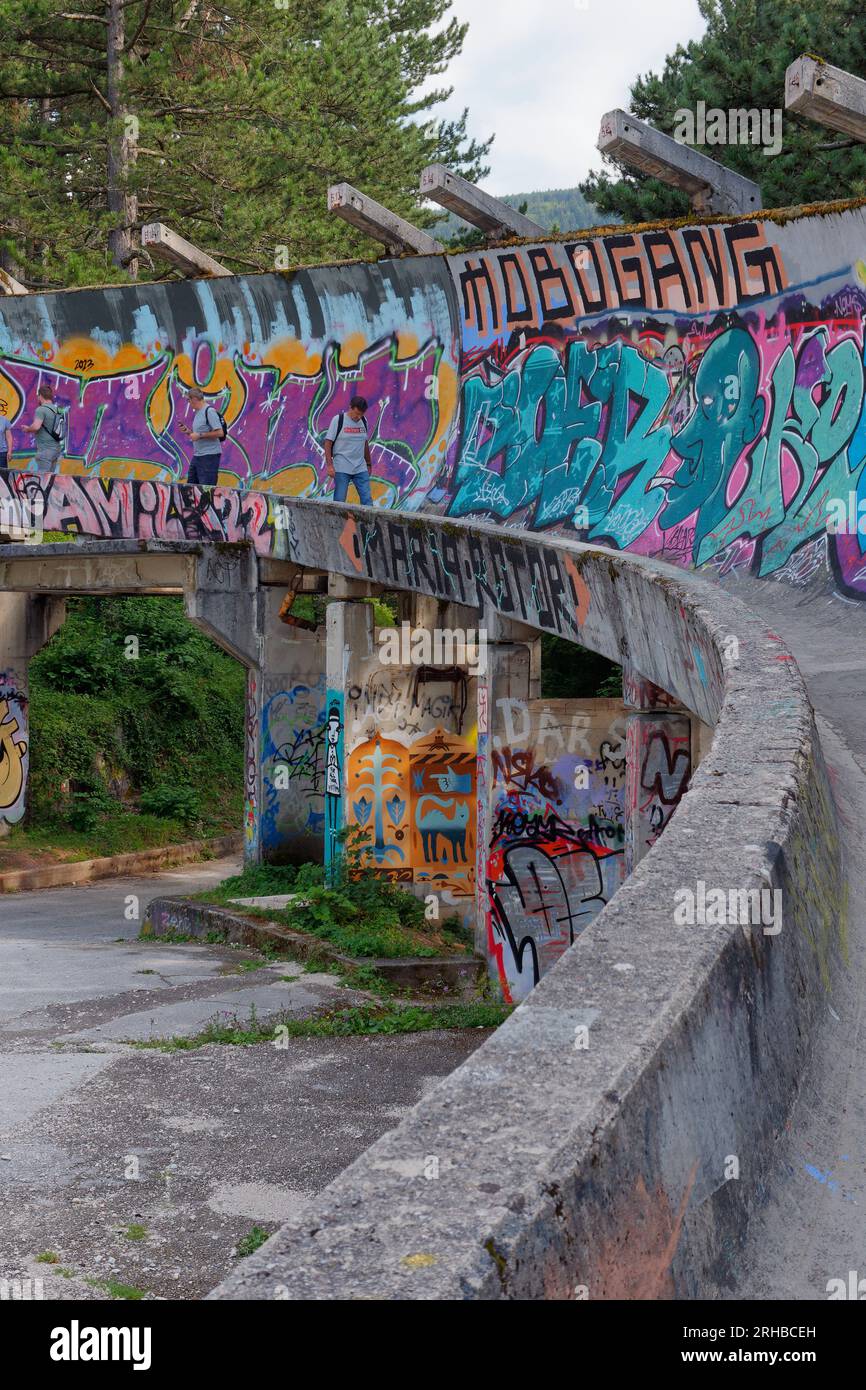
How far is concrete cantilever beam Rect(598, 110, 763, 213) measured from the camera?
16.7 m

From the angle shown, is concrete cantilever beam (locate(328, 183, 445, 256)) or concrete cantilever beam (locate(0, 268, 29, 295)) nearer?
concrete cantilever beam (locate(328, 183, 445, 256))

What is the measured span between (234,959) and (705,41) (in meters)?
19.3

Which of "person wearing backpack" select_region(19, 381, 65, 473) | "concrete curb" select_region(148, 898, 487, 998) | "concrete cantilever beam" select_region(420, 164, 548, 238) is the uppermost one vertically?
"concrete cantilever beam" select_region(420, 164, 548, 238)

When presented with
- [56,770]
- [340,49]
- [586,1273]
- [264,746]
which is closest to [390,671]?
[264,746]

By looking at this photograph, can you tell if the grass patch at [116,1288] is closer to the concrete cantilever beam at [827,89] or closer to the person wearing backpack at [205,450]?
the concrete cantilever beam at [827,89]

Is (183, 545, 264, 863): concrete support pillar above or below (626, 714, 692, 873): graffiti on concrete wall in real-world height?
above

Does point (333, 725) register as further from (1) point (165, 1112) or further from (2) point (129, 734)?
(2) point (129, 734)

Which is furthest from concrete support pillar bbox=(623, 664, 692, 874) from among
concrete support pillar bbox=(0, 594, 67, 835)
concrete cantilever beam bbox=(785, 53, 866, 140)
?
concrete support pillar bbox=(0, 594, 67, 835)

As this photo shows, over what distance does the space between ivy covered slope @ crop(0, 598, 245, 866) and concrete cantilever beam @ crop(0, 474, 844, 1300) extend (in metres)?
20.5

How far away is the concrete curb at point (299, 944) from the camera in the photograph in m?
14.1

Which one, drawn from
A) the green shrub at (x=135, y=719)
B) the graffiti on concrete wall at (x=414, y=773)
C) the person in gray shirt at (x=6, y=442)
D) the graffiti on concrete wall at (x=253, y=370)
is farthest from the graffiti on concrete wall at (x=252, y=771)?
the person in gray shirt at (x=6, y=442)

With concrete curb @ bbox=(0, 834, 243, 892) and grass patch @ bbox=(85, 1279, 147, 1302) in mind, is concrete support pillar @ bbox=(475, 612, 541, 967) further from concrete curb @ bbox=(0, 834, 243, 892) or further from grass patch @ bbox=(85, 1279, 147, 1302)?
concrete curb @ bbox=(0, 834, 243, 892)

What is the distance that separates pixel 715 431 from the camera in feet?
54.7

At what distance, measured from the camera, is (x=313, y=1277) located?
2348 mm
